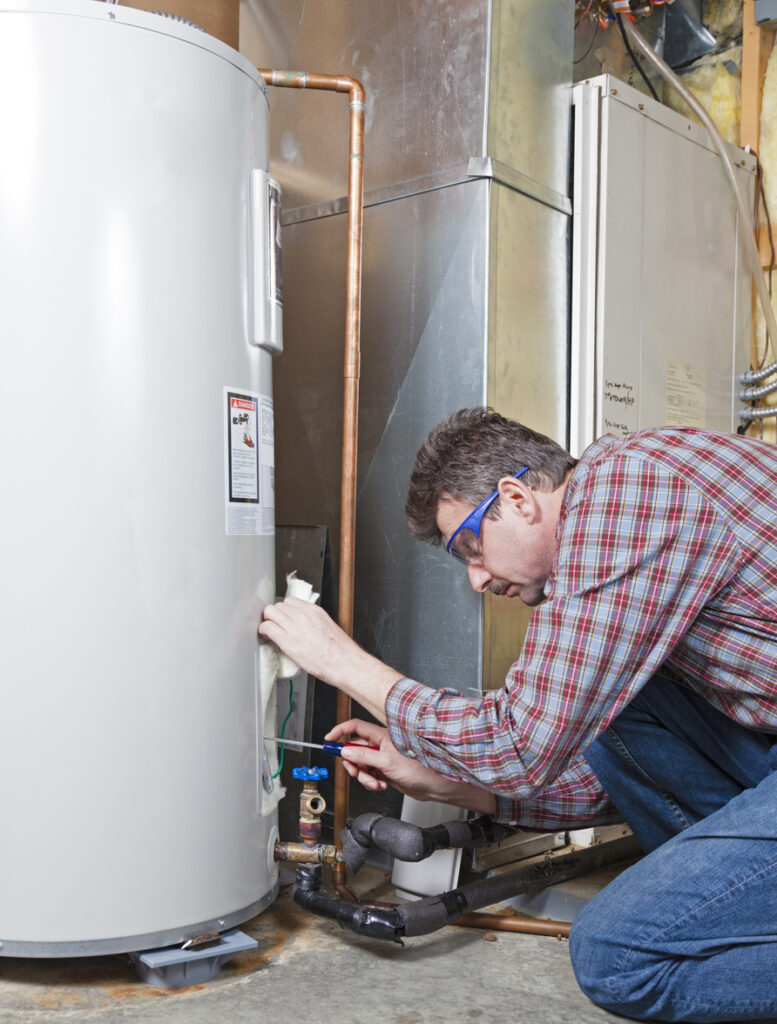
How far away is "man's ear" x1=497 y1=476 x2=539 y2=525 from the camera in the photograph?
1.53m

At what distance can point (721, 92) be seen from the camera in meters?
2.92

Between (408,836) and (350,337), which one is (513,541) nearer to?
(408,836)

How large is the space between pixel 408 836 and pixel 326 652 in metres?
0.36

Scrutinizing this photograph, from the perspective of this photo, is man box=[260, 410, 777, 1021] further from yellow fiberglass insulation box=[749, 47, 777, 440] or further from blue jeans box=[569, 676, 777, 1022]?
yellow fiberglass insulation box=[749, 47, 777, 440]

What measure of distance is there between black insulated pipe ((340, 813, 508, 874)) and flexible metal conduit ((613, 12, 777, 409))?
1.50 metres

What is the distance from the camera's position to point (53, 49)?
1455 millimetres

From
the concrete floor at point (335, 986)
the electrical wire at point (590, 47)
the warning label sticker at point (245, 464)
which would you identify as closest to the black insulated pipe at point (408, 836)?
the concrete floor at point (335, 986)

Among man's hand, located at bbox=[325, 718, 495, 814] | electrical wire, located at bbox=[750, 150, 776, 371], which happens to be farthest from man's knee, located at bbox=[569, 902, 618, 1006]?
electrical wire, located at bbox=[750, 150, 776, 371]

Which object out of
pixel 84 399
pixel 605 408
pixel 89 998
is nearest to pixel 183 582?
pixel 84 399

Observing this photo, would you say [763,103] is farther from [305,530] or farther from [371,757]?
[371,757]

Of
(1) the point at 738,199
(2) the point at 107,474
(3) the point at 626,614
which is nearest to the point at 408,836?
(3) the point at 626,614

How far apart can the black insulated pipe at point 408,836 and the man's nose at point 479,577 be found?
424 mm

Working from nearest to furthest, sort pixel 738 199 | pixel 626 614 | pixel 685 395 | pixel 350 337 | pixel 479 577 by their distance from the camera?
pixel 626 614, pixel 479 577, pixel 350 337, pixel 685 395, pixel 738 199

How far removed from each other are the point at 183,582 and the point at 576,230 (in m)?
1.24
